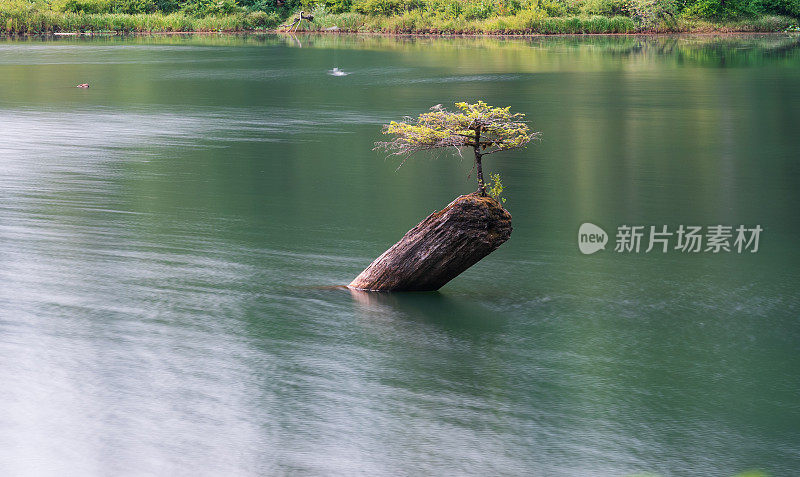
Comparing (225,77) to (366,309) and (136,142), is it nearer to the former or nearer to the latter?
(136,142)

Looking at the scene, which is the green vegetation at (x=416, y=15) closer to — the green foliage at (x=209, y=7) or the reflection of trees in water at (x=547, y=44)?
the green foliage at (x=209, y=7)

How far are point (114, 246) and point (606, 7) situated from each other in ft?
176

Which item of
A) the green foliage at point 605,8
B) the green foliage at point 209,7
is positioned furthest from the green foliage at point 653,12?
the green foliage at point 209,7

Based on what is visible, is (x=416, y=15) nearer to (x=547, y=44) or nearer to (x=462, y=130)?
(x=547, y=44)

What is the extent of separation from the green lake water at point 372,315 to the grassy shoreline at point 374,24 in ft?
132

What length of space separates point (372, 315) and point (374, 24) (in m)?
58.5

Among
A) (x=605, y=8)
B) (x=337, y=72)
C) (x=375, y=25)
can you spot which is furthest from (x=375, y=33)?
(x=337, y=72)

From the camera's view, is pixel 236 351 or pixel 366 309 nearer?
pixel 236 351

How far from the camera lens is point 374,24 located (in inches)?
2569

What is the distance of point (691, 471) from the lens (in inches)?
233

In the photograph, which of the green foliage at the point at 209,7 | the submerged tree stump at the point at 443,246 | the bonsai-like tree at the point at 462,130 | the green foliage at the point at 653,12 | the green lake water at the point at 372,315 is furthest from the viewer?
the green foliage at the point at 209,7

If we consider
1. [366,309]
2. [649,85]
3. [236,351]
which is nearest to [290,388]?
[236,351]

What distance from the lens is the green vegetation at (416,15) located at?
58.4 metres

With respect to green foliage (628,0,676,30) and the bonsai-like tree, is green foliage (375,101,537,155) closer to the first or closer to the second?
the bonsai-like tree
